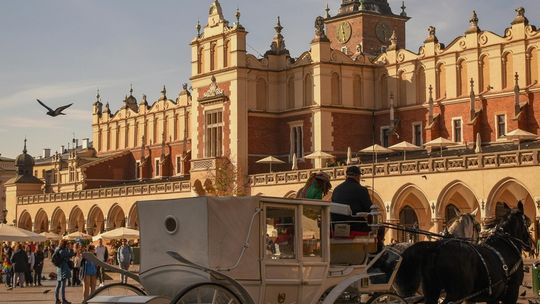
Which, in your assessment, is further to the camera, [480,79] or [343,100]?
[343,100]

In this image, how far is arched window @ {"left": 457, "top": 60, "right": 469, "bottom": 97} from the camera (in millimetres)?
55812

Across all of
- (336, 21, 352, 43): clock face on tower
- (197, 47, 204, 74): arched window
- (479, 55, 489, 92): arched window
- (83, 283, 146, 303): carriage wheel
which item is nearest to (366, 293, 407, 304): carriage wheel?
(83, 283, 146, 303): carriage wheel

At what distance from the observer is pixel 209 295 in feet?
34.4

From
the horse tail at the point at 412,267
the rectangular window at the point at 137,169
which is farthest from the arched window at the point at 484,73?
the horse tail at the point at 412,267

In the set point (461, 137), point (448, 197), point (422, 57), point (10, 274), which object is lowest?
point (10, 274)

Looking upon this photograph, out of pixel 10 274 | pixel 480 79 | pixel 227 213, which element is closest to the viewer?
pixel 227 213

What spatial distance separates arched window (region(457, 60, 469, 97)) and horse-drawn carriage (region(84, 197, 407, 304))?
4493cm

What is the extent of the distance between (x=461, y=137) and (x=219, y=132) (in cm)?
1499

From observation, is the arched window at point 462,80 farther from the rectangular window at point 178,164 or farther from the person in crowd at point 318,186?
the person in crowd at point 318,186

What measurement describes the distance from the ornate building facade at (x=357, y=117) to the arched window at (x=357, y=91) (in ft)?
0.28

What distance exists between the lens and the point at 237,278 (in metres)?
11.0

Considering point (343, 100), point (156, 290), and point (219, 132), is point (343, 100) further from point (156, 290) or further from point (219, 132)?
point (156, 290)

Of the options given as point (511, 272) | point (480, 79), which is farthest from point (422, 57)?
point (511, 272)

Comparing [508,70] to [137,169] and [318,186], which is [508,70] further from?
[318,186]
